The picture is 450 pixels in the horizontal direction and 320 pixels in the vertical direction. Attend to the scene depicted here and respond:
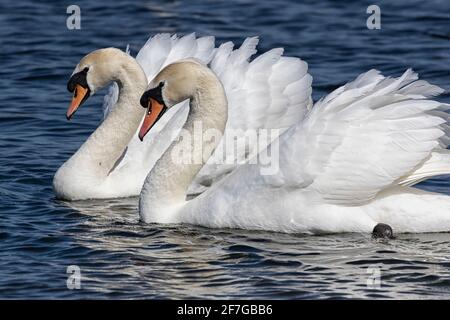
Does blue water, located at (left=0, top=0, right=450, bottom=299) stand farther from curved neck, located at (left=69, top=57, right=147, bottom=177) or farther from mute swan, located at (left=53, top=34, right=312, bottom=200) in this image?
curved neck, located at (left=69, top=57, right=147, bottom=177)

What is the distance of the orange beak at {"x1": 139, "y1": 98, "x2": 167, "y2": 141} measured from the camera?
1197cm

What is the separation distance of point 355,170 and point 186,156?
5.49 ft

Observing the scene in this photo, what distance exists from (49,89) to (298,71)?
191 inches

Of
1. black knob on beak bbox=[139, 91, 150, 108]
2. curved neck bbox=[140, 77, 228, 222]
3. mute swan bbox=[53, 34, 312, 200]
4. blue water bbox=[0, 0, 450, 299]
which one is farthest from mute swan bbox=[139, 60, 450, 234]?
mute swan bbox=[53, 34, 312, 200]

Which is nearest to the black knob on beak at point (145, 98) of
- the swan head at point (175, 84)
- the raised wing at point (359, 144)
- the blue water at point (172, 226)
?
the swan head at point (175, 84)

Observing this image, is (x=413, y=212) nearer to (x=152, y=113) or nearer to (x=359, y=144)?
(x=359, y=144)

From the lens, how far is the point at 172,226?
11.8 metres

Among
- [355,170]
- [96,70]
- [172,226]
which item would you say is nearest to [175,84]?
[172,226]

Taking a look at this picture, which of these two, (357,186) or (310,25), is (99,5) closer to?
(310,25)

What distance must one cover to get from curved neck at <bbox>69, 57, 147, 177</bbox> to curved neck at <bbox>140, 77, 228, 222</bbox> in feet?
3.96

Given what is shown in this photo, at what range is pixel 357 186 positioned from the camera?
36.3 ft

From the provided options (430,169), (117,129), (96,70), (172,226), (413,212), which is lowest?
(172,226)

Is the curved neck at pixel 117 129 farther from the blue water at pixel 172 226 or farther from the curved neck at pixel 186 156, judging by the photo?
the curved neck at pixel 186 156

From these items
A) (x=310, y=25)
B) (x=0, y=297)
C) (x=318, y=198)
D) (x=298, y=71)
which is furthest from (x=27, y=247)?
(x=310, y=25)
